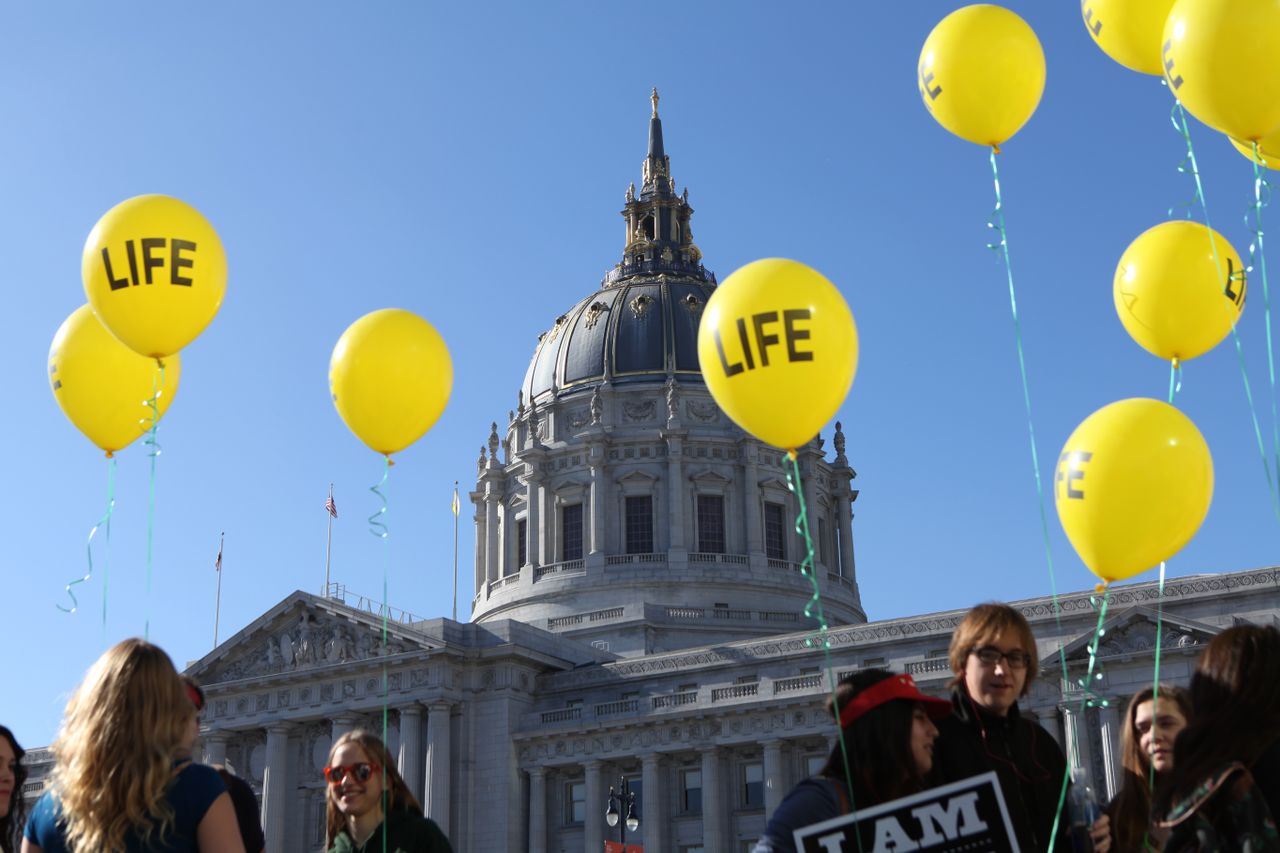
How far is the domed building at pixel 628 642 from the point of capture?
52.1 m

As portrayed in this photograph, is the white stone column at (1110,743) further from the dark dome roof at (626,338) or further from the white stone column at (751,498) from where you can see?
the dark dome roof at (626,338)

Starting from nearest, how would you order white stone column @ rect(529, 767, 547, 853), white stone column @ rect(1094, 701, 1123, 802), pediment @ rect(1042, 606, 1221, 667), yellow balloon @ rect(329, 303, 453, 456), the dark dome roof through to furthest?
yellow balloon @ rect(329, 303, 453, 456), pediment @ rect(1042, 606, 1221, 667), white stone column @ rect(1094, 701, 1123, 802), white stone column @ rect(529, 767, 547, 853), the dark dome roof

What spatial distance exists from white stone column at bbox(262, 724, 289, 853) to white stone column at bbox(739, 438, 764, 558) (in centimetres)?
2424

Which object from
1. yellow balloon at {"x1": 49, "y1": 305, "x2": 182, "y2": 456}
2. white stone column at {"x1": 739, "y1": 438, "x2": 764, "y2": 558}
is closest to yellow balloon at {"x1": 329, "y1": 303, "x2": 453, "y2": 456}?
yellow balloon at {"x1": 49, "y1": 305, "x2": 182, "y2": 456}

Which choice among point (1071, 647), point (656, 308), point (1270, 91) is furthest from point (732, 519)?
point (1270, 91)

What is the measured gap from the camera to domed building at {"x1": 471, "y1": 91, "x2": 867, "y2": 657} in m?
72.4

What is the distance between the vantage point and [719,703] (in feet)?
180

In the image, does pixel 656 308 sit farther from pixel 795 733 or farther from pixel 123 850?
pixel 123 850

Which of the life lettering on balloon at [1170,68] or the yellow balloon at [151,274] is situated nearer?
the life lettering on balloon at [1170,68]

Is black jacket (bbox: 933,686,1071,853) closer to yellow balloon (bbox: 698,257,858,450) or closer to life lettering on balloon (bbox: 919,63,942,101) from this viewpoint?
yellow balloon (bbox: 698,257,858,450)

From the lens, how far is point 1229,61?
35.0 ft

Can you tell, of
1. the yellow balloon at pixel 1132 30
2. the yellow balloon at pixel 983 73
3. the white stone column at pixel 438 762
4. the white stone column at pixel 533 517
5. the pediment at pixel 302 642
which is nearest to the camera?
the yellow balloon at pixel 1132 30

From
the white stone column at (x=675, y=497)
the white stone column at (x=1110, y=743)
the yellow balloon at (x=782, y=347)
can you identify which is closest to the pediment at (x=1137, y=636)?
the white stone column at (x=1110, y=743)

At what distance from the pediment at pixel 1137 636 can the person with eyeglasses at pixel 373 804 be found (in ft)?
132
